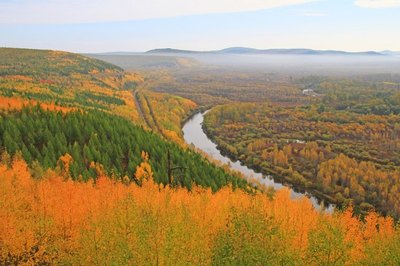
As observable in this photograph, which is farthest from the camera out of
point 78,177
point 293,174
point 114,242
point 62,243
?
point 293,174

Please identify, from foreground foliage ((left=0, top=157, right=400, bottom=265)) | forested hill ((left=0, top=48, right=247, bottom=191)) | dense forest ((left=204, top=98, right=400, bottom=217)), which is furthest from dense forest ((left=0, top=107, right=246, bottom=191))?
foreground foliage ((left=0, top=157, right=400, bottom=265))

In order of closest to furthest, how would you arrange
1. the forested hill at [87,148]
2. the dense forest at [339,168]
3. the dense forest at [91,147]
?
the forested hill at [87,148]
the dense forest at [91,147]
the dense forest at [339,168]

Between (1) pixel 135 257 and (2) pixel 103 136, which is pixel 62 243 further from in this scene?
(2) pixel 103 136

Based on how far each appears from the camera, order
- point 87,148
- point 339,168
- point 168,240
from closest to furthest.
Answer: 1. point 168,240
2. point 87,148
3. point 339,168

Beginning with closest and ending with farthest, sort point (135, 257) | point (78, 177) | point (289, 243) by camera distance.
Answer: point (135, 257), point (289, 243), point (78, 177)

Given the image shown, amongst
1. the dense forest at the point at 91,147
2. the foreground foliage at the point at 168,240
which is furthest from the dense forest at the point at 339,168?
the foreground foliage at the point at 168,240

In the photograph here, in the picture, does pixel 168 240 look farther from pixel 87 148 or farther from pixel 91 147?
pixel 91 147

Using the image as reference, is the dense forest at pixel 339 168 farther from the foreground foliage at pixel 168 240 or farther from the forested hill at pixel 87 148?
the foreground foliage at pixel 168 240

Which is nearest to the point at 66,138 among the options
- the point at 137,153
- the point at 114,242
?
the point at 137,153

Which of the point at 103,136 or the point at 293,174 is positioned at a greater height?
the point at 103,136

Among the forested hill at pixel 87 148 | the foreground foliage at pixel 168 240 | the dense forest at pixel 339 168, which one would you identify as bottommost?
the dense forest at pixel 339 168

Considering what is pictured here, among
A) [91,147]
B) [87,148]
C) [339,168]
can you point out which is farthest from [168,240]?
[339,168]
